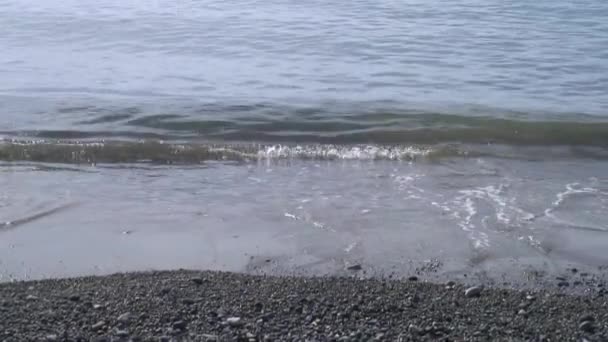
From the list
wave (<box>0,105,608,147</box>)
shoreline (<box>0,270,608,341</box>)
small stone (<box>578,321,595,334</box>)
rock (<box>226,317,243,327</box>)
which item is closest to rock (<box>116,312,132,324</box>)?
shoreline (<box>0,270,608,341</box>)

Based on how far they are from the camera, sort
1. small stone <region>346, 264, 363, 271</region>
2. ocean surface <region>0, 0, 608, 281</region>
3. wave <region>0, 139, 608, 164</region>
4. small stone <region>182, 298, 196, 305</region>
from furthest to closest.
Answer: wave <region>0, 139, 608, 164</region> → ocean surface <region>0, 0, 608, 281</region> → small stone <region>346, 264, 363, 271</region> → small stone <region>182, 298, 196, 305</region>

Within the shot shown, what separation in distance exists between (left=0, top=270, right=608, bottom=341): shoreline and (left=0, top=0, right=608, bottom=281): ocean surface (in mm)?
572

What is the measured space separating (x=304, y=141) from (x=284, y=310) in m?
6.61

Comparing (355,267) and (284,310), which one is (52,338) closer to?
(284,310)

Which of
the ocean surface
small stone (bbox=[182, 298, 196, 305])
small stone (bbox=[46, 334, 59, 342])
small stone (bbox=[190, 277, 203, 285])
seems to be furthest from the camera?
the ocean surface

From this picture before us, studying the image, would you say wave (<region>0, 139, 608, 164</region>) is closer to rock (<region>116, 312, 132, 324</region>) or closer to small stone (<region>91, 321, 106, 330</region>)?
rock (<region>116, 312, 132, 324</region>)

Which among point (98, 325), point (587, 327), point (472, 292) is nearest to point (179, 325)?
point (98, 325)

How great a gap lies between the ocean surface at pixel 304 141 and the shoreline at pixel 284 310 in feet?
1.88

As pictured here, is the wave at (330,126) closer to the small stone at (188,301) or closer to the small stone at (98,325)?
the small stone at (188,301)

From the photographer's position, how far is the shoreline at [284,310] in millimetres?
5539

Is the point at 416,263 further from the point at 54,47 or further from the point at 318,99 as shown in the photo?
the point at 54,47

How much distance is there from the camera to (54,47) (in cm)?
1912

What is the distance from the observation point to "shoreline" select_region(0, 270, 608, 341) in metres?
5.54

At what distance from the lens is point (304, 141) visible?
12.4 m
